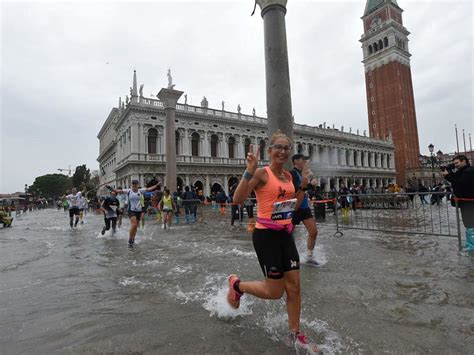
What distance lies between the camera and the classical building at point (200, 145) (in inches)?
1318

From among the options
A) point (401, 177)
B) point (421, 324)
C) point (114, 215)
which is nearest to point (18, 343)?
point (421, 324)

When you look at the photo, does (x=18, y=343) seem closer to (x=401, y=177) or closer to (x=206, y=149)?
(x=206, y=149)

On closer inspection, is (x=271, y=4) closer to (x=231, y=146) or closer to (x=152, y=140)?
(x=152, y=140)

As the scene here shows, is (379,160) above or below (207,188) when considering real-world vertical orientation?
above

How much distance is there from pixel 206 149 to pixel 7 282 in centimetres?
3416

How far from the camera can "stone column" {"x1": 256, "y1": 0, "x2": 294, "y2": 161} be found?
727cm

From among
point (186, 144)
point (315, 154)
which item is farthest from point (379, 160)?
point (186, 144)

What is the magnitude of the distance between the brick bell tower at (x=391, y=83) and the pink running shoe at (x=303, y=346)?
7052cm

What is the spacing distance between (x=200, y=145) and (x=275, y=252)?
3613 centimetres

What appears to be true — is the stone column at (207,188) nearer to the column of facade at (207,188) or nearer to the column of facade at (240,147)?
the column of facade at (207,188)

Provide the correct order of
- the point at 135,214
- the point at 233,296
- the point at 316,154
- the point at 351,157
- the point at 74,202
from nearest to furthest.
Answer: the point at 233,296
the point at 135,214
the point at 74,202
the point at 316,154
the point at 351,157

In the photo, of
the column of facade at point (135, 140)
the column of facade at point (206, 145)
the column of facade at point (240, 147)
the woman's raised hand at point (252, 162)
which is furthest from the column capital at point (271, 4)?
the column of facade at point (240, 147)

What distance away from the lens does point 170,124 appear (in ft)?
66.0

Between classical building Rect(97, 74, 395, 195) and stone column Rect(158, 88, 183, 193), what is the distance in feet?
28.1
